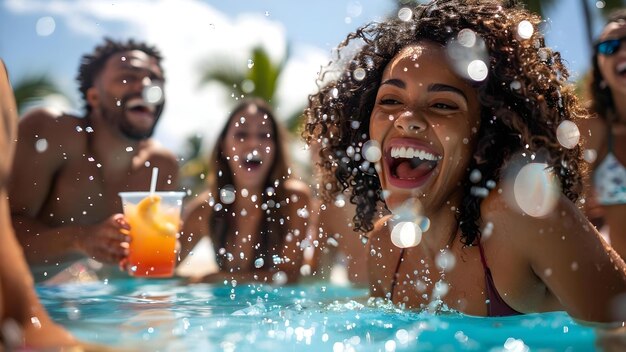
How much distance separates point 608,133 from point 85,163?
393cm

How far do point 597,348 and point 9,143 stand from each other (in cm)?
197

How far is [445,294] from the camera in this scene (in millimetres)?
3141

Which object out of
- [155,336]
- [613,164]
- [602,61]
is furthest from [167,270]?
[602,61]

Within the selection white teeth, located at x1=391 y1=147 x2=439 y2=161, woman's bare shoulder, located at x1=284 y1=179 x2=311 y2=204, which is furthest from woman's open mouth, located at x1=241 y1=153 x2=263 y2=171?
white teeth, located at x1=391 y1=147 x2=439 y2=161

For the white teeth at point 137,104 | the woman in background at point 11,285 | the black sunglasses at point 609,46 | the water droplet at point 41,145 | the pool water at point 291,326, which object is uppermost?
the black sunglasses at point 609,46

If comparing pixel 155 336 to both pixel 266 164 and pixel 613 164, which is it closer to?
pixel 266 164

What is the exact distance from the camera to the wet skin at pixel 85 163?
17.0ft

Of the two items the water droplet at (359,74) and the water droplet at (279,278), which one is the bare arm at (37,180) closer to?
the water droplet at (279,278)

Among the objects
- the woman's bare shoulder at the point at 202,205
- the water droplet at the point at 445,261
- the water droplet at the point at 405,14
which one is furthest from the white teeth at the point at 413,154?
the woman's bare shoulder at the point at 202,205

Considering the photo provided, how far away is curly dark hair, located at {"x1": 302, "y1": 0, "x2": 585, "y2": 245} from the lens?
120 inches

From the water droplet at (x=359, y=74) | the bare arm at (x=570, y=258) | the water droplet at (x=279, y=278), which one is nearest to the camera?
the bare arm at (x=570, y=258)

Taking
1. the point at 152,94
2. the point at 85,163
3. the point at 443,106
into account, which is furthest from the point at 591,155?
the point at 85,163

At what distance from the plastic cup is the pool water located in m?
0.21

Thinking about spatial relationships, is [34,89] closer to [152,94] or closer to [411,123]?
[152,94]
